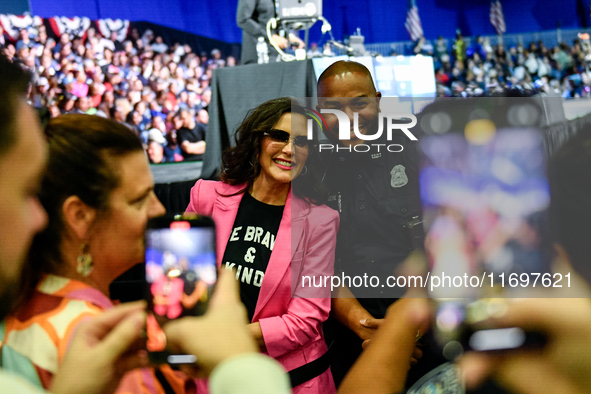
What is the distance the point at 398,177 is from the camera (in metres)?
0.65

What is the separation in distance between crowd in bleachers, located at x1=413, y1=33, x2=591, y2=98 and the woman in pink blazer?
19.9ft

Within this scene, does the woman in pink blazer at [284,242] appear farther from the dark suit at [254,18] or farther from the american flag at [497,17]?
the american flag at [497,17]

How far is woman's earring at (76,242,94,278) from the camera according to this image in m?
0.43

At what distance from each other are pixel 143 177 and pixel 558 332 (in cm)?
48

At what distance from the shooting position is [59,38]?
112 inches

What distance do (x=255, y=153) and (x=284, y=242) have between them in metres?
0.27

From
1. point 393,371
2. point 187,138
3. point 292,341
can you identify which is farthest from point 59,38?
point 393,371

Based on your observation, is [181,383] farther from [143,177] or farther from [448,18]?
[448,18]

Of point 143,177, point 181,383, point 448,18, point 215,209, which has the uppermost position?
point 448,18

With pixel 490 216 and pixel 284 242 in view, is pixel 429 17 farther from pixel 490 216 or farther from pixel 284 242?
pixel 490 216

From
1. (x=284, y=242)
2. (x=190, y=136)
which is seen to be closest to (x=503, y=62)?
(x=190, y=136)

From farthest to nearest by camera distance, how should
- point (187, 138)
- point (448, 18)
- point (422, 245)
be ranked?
point (448, 18)
point (187, 138)
point (422, 245)

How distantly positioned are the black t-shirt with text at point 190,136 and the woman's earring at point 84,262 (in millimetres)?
1923

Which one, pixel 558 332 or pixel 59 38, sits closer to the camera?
pixel 558 332
